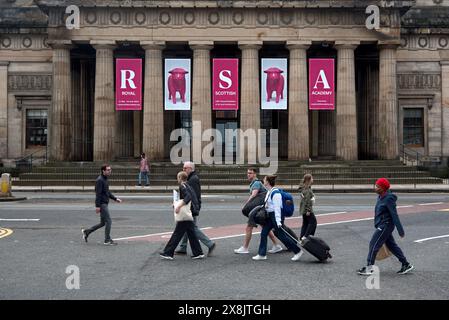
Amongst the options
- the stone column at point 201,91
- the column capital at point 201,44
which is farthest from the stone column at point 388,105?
the stone column at point 201,91

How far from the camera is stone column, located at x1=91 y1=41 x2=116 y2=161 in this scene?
131 ft

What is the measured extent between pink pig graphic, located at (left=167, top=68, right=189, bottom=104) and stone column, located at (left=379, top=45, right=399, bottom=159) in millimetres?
12191

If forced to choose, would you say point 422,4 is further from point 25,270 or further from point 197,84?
point 25,270

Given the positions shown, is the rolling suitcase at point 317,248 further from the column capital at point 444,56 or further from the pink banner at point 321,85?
the column capital at point 444,56

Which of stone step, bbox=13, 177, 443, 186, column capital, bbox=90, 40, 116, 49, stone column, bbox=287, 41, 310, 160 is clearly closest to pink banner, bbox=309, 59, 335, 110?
stone column, bbox=287, 41, 310, 160

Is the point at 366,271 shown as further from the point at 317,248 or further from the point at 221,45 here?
the point at 221,45

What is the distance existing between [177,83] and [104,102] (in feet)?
15.6

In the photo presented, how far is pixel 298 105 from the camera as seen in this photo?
40156 mm

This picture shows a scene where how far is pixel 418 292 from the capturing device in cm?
1034

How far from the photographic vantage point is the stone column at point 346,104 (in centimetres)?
4022

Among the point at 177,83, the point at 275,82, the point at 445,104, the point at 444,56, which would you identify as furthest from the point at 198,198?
the point at 444,56

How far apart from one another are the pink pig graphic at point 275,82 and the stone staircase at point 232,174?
4.29m
